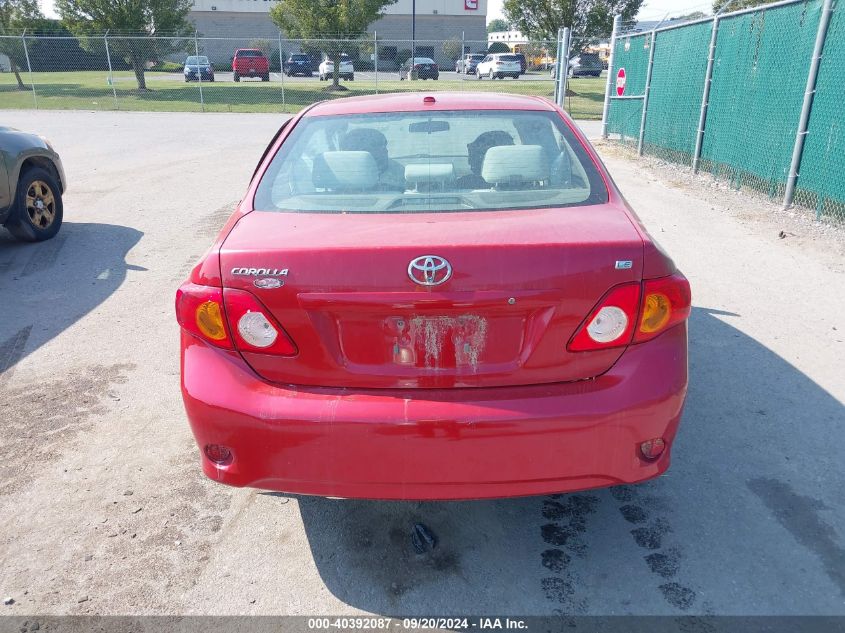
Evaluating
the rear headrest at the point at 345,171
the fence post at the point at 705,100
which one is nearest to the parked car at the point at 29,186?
the rear headrest at the point at 345,171

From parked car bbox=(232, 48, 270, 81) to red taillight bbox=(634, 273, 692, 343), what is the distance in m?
41.6

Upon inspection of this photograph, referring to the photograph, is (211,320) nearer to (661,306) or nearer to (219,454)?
(219,454)

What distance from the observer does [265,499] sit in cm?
312

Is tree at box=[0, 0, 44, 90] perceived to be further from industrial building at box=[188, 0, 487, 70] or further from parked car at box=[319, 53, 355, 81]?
industrial building at box=[188, 0, 487, 70]

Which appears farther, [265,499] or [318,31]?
[318,31]

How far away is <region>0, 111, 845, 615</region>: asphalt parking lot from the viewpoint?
2.54m

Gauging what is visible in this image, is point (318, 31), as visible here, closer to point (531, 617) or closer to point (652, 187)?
point (652, 187)

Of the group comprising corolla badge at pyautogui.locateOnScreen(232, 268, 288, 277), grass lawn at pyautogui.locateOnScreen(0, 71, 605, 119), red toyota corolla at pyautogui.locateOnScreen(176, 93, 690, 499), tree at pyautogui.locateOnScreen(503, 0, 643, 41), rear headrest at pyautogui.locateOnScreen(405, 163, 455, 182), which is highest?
tree at pyautogui.locateOnScreen(503, 0, 643, 41)

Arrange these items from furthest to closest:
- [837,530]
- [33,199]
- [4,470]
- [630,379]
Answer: [33,199] < [4,470] < [837,530] < [630,379]

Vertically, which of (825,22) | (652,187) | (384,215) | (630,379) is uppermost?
(825,22)

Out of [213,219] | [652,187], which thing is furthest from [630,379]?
[652,187]

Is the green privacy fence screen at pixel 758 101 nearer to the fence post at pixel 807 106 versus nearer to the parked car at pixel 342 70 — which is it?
the fence post at pixel 807 106

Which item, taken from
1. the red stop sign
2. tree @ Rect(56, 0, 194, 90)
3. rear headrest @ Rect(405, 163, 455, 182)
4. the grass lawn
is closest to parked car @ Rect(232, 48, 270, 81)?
the grass lawn

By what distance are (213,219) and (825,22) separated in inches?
294
